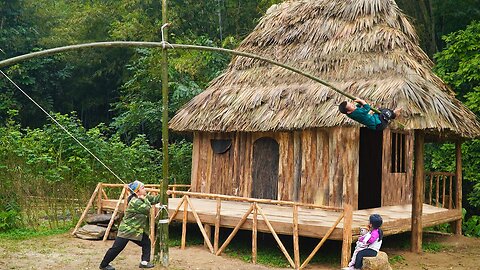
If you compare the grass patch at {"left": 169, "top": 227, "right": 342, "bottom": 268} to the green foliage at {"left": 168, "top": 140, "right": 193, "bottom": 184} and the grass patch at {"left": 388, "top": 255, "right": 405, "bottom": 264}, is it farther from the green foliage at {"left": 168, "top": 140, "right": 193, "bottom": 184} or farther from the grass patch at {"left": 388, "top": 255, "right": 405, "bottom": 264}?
the green foliage at {"left": 168, "top": 140, "right": 193, "bottom": 184}

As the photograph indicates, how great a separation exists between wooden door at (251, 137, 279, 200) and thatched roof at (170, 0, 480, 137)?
744 millimetres

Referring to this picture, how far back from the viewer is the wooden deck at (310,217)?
8680mm

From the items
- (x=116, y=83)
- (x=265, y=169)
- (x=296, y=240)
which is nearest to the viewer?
(x=296, y=240)

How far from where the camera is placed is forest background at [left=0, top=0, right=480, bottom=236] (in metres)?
12.3

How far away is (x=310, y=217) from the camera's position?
31.4 ft

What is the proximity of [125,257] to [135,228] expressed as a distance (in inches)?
50.6

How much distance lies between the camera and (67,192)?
1220 cm

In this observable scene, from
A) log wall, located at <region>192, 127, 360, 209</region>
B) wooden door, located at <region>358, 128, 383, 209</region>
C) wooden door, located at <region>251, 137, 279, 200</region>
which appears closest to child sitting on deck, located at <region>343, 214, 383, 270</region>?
log wall, located at <region>192, 127, 360, 209</region>

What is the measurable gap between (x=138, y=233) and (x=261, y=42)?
6.44 meters

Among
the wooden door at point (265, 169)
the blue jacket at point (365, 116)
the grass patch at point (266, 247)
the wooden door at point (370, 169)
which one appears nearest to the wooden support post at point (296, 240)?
the grass patch at point (266, 247)

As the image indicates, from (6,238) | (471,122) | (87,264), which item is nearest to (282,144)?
(471,122)

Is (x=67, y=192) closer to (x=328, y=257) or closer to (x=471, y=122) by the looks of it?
(x=328, y=257)

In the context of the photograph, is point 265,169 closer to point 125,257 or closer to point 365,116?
point 125,257

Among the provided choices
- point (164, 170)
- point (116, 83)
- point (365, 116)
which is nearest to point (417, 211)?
point (365, 116)
